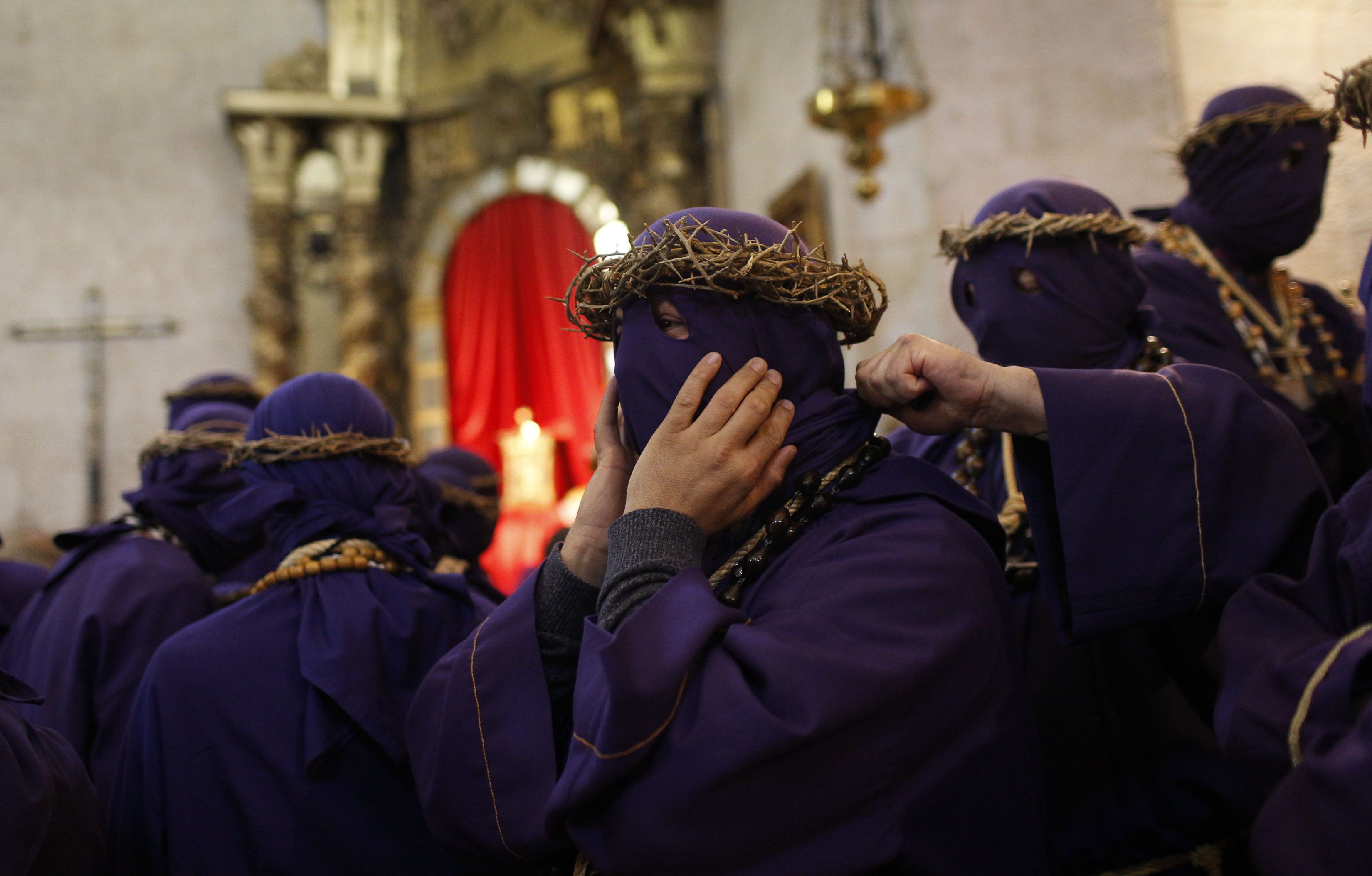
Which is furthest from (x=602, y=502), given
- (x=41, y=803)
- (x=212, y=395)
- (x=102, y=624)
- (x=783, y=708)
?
(x=212, y=395)

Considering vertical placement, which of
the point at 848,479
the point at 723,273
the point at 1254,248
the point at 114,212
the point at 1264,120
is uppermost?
the point at 114,212

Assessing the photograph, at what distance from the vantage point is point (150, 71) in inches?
397

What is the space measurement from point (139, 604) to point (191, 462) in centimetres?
69

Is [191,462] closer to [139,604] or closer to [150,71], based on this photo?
[139,604]

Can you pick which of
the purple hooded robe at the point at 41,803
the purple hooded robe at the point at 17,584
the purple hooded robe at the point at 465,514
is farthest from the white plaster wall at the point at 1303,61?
the purple hooded robe at the point at 17,584

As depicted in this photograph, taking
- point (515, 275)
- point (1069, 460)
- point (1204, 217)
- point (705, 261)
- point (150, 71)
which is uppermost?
point (150, 71)

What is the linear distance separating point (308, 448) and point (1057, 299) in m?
1.55

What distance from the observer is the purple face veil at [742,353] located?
1537 millimetres

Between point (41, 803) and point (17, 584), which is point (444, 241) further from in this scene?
point (41, 803)

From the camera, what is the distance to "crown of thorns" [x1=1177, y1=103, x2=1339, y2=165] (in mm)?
2664

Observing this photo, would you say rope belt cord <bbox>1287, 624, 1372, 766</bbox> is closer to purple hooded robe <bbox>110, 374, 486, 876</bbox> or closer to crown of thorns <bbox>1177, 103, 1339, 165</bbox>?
purple hooded robe <bbox>110, 374, 486, 876</bbox>

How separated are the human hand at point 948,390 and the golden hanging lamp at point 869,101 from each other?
123 inches

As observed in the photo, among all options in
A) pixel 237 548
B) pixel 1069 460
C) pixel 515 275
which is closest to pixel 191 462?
pixel 237 548

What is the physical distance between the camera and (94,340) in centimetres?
968
